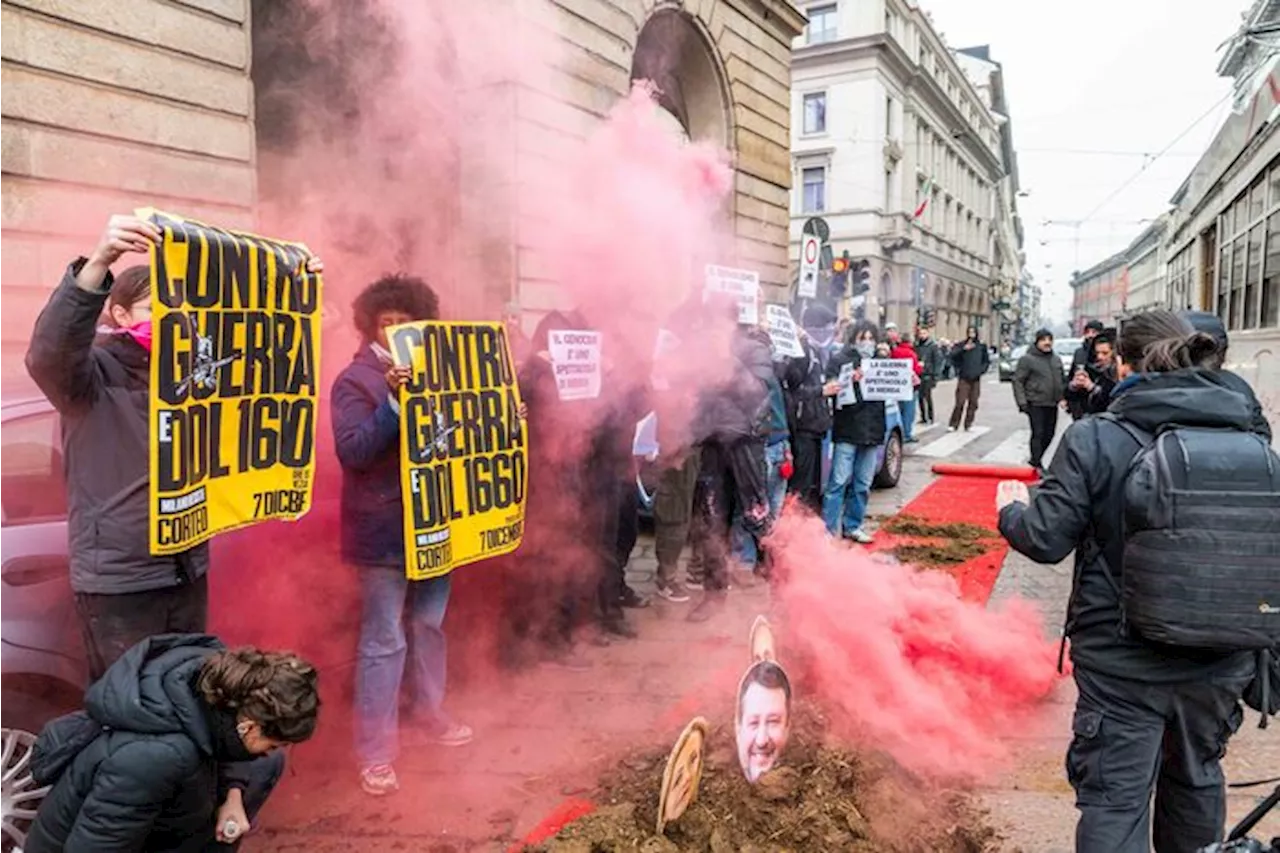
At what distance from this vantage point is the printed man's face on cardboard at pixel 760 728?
3.16 m

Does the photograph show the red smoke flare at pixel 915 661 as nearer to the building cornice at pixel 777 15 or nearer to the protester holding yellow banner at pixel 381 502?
the protester holding yellow banner at pixel 381 502

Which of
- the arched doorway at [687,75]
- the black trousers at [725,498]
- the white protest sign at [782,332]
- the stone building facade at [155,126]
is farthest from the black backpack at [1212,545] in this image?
the arched doorway at [687,75]

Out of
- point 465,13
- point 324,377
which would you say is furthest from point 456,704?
point 465,13

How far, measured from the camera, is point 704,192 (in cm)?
984

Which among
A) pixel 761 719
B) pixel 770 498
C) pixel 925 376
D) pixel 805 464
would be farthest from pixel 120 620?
pixel 925 376

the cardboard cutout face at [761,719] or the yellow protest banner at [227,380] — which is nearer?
the yellow protest banner at [227,380]

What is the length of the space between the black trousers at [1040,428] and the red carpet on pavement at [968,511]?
0.78 feet

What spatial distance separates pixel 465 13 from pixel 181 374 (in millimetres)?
5950

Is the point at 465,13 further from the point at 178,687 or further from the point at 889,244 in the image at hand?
the point at 889,244

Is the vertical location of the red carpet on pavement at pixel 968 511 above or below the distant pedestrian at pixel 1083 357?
below

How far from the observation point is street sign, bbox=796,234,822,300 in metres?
9.91

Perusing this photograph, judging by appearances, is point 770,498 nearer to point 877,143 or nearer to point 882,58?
point 877,143

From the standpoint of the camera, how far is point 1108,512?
2436mm

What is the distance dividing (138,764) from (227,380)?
1.34m
